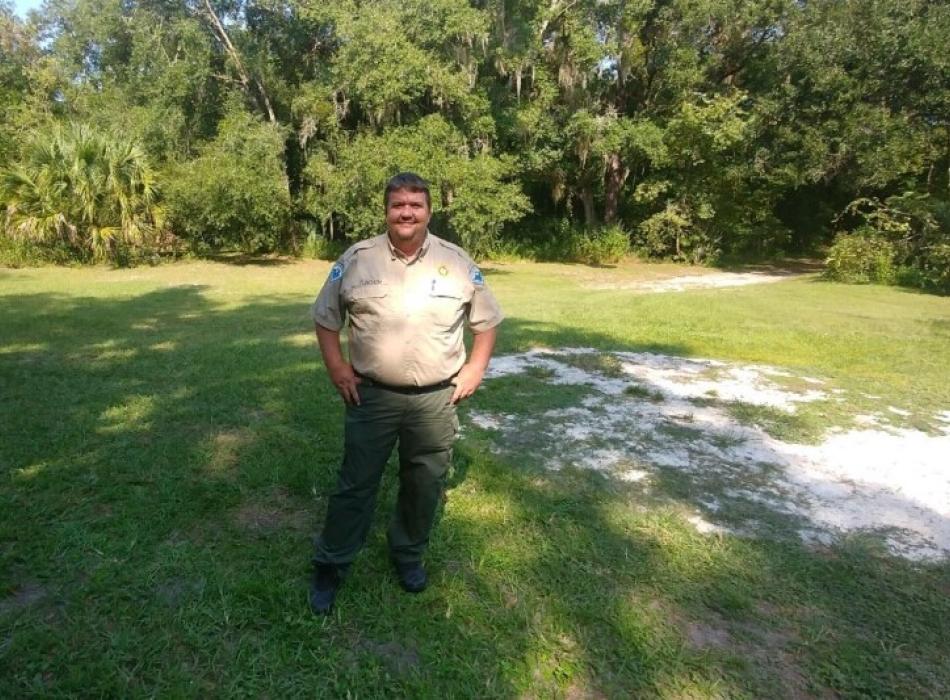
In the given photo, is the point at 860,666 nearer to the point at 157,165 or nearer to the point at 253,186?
the point at 253,186

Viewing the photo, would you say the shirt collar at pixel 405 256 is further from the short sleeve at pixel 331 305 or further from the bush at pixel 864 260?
the bush at pixel 864 260

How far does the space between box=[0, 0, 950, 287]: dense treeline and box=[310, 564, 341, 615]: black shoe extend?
13489 millimetres

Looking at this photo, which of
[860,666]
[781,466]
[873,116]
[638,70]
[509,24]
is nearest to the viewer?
[860,666]

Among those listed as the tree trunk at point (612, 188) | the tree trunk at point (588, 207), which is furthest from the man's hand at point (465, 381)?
the tree trunk at point (588, 207)

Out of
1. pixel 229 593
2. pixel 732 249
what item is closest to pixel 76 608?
pixel 229 593

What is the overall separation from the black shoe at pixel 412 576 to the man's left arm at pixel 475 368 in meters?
0.68

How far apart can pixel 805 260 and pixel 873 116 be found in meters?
7.58

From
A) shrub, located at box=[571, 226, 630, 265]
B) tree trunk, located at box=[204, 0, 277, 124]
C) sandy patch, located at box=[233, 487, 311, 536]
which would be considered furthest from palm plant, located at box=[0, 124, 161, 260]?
sandy patch, located at box=[233, 487, 311, 536]

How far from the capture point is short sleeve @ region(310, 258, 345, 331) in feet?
7.70

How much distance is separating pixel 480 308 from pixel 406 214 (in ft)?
1.51

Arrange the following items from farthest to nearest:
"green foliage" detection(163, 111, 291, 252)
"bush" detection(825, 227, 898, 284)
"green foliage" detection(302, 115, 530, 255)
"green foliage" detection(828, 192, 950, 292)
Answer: "green foliage" detection(163, 111, 291, 252) < "green foliage" detection(302, 115, 530, 255) < "bush" detection(825, 227, 898, 284) < "green foliage" detection(828, 192, 950, 292)

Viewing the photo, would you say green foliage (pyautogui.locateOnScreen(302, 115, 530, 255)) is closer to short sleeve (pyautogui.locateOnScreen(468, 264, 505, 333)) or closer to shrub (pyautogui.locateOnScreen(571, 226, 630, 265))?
shrub (pyautogui.locateOnScreen(571, 226, 630, 265))

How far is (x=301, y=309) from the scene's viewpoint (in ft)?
31.8

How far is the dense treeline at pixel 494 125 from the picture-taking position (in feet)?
49.0
